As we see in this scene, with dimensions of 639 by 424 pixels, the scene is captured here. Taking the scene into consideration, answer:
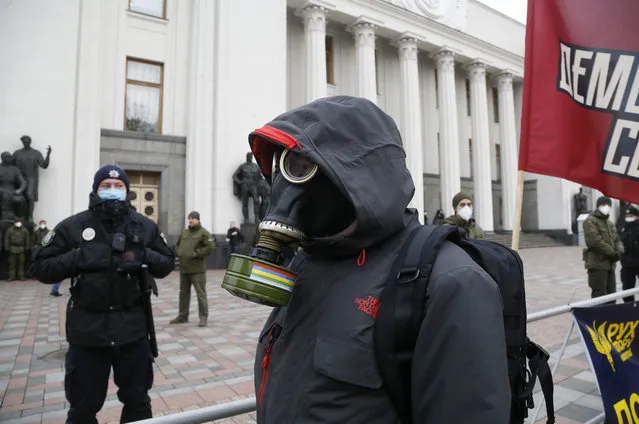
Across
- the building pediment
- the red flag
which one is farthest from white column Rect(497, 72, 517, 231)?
the red flag

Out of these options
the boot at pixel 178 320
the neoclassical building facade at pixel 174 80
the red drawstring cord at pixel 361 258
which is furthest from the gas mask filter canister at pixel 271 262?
the neoclassical building facade at pixel 174 80

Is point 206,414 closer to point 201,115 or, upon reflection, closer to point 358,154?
point 358,154

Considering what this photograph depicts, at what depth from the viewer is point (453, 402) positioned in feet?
2.64

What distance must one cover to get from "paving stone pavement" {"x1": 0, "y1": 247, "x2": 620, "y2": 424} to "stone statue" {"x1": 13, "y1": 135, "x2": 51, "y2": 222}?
4.83m

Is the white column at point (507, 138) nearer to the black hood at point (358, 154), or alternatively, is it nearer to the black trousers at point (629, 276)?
the black trousers at point (629, 276)

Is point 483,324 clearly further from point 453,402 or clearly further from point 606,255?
point 606,255

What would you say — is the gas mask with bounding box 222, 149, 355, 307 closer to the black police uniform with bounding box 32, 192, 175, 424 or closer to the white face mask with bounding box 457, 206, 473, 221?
the black police uniform with bounding box 32, 192, 175, 424

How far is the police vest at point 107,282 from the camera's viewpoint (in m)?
2.56

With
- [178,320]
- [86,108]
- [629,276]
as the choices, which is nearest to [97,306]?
[178,320]

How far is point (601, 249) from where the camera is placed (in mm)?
5500

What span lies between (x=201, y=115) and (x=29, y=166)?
566 centimetres

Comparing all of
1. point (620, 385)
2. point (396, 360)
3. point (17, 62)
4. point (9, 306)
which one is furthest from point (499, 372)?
point (17, 62)

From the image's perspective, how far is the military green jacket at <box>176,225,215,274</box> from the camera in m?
6.38

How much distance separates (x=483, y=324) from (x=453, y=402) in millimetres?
163
